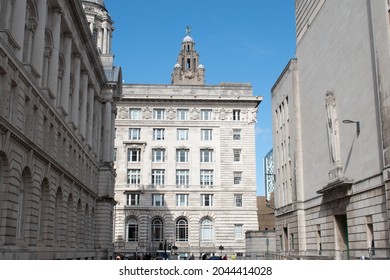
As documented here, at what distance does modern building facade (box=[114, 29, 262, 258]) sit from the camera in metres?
82.6

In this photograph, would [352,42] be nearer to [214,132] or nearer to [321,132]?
[321,132]

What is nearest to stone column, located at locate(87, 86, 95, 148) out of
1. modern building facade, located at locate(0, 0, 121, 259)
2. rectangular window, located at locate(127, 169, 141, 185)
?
modern building facade, located at locate(0, 0, 121, 259)

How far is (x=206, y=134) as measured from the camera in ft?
282

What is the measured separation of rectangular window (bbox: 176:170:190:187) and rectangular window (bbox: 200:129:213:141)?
618cm

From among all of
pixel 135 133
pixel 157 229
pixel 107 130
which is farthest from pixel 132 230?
pixel 107 130

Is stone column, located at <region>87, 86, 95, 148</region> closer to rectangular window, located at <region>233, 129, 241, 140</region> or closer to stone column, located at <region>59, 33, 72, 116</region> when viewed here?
stone column, located at <region>59, 33, 72, 116</region>

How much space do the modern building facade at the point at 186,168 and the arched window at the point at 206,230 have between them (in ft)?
0.53

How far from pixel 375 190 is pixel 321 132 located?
1076 centimetres

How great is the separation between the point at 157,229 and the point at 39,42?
55.8m

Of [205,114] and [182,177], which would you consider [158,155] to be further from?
[205,114]

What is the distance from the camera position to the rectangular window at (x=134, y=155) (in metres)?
84.6

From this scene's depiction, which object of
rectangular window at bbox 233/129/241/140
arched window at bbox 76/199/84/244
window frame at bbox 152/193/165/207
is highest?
rectangular window at bbox 233/129/241/140

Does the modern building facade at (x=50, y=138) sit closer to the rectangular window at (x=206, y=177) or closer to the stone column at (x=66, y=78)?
the stone column at (x=66, y=78)
